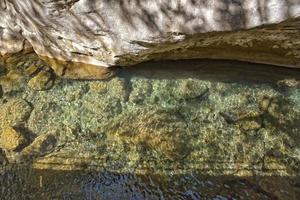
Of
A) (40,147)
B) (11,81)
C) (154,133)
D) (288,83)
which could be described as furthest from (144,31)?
(11,81)

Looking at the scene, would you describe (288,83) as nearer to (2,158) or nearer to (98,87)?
(98,87)

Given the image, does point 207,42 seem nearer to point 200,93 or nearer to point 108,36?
point 200,93

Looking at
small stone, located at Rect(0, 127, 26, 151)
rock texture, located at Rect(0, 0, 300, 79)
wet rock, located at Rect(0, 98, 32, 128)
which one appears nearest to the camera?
rock texture, located at Rect(0, 0, 300, 79)

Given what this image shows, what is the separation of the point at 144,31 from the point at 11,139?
186cm

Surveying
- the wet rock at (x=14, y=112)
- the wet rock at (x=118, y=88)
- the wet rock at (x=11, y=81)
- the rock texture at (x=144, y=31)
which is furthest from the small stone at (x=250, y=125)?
the wet rock at (x=11, y=81)

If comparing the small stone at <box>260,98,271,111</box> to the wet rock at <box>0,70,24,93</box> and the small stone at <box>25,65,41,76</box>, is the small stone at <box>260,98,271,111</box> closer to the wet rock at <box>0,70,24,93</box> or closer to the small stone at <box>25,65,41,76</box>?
the small stone at <box>25,65,41,76</box>

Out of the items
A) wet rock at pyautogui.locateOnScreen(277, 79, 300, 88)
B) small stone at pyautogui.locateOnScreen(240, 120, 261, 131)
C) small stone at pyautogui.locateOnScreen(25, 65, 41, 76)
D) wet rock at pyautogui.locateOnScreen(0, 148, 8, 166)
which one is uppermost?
small stone at pyautogui.locateOnScreen(25, 65, 41, 76)

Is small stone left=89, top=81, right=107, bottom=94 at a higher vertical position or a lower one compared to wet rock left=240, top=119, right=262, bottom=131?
higher

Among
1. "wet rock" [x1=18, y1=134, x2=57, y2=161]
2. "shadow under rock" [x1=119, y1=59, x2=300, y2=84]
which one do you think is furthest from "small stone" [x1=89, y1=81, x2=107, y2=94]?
"wet rock" [x1=18, y1=134, x2=57, y2=161]

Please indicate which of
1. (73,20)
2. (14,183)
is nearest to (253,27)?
(73,20)

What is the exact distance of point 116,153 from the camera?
3.95m

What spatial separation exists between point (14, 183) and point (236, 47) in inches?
106

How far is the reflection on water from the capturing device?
3703 millimetres

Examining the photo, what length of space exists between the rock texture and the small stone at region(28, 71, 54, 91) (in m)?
0.14
